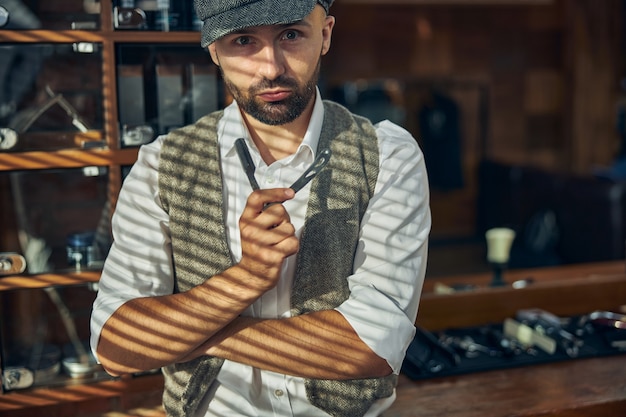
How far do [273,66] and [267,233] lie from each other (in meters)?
0.32

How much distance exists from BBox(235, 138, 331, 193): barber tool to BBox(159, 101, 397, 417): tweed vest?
0.05 meters

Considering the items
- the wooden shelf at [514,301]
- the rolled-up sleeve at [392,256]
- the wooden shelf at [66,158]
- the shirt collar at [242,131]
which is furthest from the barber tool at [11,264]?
the wooden shelf at [514,301]

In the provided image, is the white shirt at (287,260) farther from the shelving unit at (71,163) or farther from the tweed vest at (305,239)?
the shelving unit at (71,163)

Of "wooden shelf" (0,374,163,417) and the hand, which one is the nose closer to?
the hand

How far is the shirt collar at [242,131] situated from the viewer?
62.3 inches

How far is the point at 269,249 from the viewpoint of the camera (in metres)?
1.34

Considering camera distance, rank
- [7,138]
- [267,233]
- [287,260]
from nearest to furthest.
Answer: [267,233], [287,260], [7,138]

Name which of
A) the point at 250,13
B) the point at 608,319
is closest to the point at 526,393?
the point at 608,319

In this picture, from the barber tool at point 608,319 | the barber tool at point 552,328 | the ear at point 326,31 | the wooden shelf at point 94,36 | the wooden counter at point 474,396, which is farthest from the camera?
the barber tool at point 608,319

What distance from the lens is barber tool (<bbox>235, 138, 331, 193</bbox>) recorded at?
56.6 inches

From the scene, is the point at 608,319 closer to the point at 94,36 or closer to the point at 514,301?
the point at 514,301

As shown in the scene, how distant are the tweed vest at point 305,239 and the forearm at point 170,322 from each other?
10 centimetres

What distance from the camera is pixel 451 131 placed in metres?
6.16

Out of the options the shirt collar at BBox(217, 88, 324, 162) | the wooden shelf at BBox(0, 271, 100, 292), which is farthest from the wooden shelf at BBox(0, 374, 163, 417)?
the shirt collar at BBox(217, 88, 324, 162)
